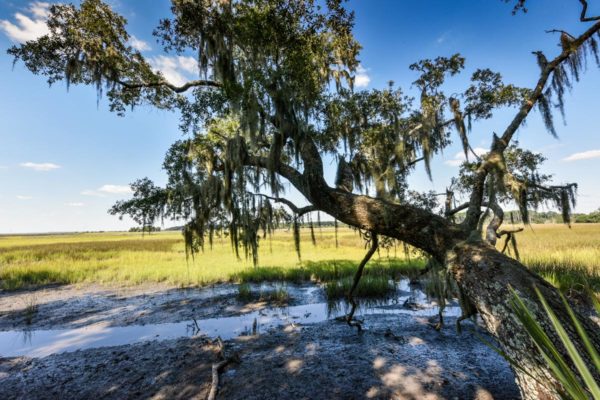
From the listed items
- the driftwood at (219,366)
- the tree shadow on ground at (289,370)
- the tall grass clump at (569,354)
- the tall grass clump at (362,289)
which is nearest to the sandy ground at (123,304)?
the tall grass clump at (362,289)

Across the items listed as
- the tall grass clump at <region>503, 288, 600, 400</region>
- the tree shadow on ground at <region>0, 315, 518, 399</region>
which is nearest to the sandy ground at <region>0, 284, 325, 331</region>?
the tree shadow on ground at <region>0, 315, 518, 399</region>

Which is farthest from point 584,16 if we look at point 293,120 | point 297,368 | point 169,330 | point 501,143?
point 169,330

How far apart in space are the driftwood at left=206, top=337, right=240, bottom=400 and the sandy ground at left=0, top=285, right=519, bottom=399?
0.12 m

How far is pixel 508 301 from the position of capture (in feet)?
10.1

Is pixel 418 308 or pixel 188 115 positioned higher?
pixel 188 115

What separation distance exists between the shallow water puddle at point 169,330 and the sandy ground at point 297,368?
1.98 ft

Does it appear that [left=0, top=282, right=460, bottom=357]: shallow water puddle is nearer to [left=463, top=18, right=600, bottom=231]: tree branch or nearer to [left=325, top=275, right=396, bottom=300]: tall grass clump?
[left=325, top=275, right=396, bottom=300]: tall grass clump

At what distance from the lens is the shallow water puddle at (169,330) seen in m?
7.18

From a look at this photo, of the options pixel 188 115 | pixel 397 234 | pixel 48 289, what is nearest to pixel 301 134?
pixel 397 234

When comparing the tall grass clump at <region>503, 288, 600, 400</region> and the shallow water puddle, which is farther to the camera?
the shallow water puddle

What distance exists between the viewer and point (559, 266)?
471 inches

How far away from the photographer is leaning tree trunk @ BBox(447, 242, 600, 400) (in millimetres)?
2775

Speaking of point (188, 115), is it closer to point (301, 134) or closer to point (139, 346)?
point (301, 134)

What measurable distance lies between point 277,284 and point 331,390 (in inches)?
370
